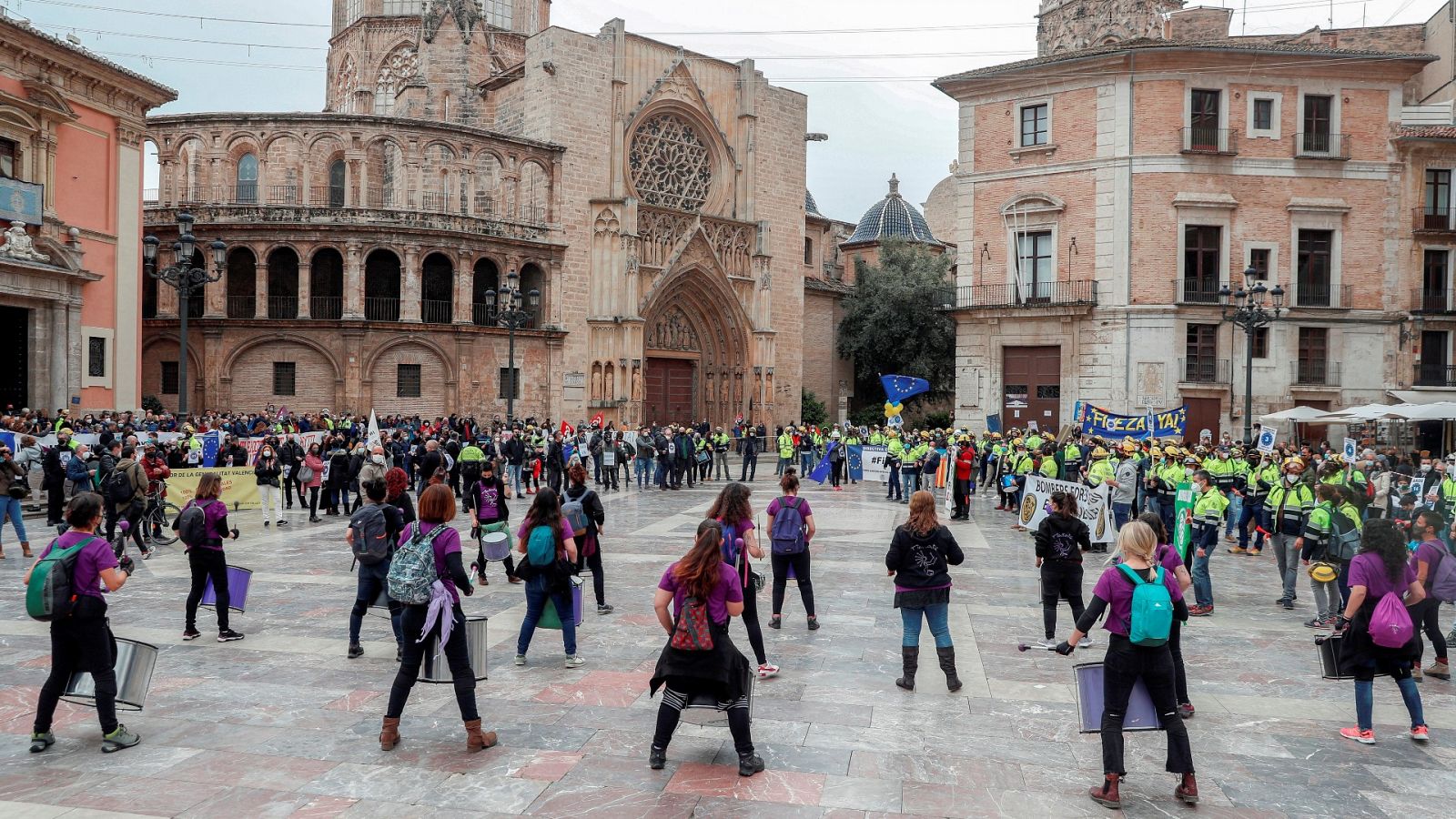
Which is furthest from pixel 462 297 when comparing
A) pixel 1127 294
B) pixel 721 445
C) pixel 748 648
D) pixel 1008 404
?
pixel 748 648

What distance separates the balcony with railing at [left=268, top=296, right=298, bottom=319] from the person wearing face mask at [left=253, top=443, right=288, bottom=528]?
61.4 feet

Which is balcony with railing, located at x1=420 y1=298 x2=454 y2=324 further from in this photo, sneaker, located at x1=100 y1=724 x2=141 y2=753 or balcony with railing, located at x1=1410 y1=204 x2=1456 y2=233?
balcony with railing, located at x1=1410 y1=204 x2=1456 y2=233

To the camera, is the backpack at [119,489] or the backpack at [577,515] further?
the backpack at [119,489]

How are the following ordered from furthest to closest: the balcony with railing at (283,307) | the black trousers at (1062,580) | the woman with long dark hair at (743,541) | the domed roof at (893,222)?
the domed roof at (893,222)
the balcony with railing at (283,307)
the black trousers at (1062,580)
the woman with long dark hair at (743,541)

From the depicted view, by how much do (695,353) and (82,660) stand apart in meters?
35.6

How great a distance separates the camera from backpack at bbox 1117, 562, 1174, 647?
225 inches

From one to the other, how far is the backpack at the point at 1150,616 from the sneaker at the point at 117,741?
6.28 metres

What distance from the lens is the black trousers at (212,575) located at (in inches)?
355

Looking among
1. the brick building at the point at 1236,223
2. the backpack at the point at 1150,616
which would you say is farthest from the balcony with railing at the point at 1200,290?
the backpack at the point at 1150,616

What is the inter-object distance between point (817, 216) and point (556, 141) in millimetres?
18219

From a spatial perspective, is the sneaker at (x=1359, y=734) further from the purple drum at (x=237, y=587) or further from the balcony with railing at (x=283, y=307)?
the balcony with railing at (x=283, y=307)

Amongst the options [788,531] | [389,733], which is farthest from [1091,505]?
[389,733]

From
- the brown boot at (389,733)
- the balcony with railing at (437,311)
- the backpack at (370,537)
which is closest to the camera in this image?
the brown boot at (389,733)

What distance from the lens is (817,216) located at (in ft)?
168
